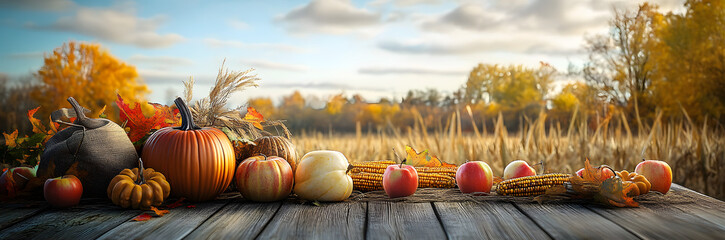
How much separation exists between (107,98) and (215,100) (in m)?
28.3

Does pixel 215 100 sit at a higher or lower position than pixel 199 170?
higher

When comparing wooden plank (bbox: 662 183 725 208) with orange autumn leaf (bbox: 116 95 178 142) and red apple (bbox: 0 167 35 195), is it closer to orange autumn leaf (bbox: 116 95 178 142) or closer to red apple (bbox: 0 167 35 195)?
orange autumn leaf (bbox: 116 95 178 142)

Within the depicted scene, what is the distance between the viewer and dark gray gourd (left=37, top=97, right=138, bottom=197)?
8.68 feet

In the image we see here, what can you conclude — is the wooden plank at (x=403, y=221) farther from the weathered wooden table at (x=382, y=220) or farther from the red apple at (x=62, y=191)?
the red apple at (x=62, y=191)

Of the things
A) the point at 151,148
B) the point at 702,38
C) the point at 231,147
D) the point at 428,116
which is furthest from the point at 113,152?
the point at 702,38

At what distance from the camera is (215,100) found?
9.92 feet

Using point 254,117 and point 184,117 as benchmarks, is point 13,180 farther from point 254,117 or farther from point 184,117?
point 254,117

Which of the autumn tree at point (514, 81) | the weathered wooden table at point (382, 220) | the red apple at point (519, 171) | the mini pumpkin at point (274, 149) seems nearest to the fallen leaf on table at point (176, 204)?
the weathered wooden table at point (382, 220)

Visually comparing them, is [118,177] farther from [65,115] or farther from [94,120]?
[65,115]

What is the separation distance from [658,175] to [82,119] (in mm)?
3122

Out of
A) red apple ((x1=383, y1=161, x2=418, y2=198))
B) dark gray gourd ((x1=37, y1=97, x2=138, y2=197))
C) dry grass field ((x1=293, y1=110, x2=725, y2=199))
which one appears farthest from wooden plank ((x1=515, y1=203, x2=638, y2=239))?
dry grass field ((x1=293, y1=110, x2=725, y2=199))

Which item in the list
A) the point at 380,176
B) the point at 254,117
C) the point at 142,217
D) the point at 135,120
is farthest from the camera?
the point at 254,117

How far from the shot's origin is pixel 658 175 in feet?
9.69

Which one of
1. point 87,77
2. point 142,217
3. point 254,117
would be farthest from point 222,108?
point 87,77
